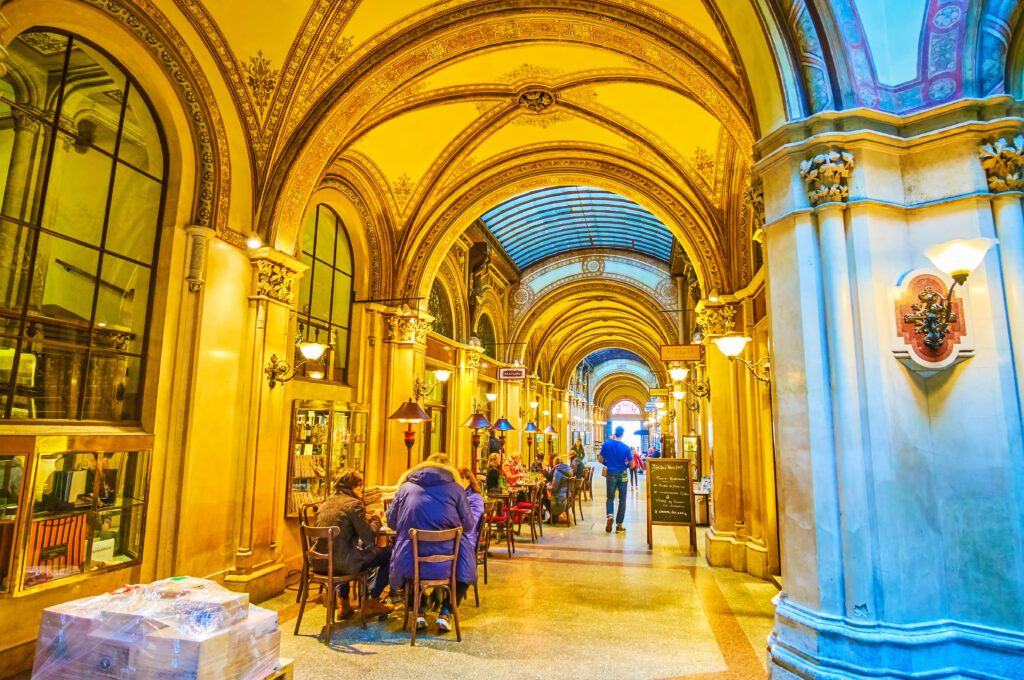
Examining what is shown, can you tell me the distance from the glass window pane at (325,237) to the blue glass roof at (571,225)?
16.1ft

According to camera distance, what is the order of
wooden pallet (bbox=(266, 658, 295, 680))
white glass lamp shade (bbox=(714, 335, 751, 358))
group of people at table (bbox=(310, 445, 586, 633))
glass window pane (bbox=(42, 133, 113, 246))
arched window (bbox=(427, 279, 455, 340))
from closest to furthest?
wooden pallet (bbox=(266, 658, 295, 680))
glass window pane (bbox=(42, 133, 113, 246))
group of people at table (bbox=(310, 445, 586, 633))
white glass lamp shade (bbox=(714, 335, 751, 358))
arched window (bbox=(427, 279, 455, 340))

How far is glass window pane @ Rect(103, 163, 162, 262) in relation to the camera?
4875 millimetres

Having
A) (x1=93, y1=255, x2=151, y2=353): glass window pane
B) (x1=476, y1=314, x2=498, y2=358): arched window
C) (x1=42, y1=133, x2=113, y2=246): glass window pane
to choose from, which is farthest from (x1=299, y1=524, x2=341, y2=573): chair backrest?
(x1=476, y1=314, x2=498, y2=358): arched window

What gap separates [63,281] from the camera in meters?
4.40

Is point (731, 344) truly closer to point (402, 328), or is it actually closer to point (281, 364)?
point (281, 364)

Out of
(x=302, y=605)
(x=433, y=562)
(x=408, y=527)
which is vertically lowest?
(x=302, y=605)

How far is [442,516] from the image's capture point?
478cm

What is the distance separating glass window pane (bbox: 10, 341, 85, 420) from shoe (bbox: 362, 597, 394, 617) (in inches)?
117

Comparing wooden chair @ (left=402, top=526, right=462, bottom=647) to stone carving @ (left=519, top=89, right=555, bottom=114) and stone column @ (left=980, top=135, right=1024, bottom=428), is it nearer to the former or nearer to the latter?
stone column @ (left=980, top=135, right=1024, bottom=428)

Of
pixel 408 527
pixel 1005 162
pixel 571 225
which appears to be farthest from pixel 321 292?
pixel 571 225

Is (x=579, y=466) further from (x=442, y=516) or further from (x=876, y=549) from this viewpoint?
(x=876, y=549)

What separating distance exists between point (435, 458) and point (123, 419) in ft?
Result: 9.15

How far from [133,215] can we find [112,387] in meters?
1.59

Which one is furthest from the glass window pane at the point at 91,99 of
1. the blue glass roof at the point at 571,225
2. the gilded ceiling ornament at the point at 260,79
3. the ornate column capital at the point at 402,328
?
the blue glass roof at the point at 571,225
